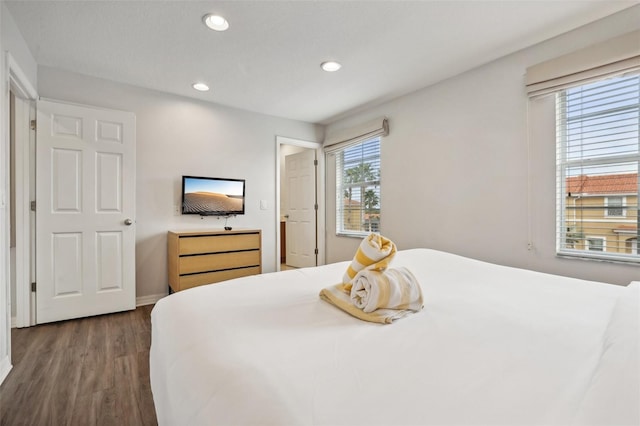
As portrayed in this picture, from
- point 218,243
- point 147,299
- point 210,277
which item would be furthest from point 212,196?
point 147,299

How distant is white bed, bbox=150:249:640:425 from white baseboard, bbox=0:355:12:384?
1336 mm

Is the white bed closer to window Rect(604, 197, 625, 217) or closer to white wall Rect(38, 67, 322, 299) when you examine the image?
window Rect(604, 197, 625, 217)

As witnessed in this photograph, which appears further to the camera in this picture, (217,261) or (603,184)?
(217,261)

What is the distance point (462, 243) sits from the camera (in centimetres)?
282

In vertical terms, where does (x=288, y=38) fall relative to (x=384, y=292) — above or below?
above

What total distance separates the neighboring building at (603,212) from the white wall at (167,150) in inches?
125

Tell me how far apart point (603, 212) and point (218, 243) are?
3.22 meters

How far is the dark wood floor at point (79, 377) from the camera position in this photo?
1460 millimetres

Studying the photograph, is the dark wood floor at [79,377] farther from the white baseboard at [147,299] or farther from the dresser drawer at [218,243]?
the dresser drawer at [218,243]

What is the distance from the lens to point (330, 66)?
272cm

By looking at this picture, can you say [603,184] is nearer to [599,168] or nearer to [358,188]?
[599,168]

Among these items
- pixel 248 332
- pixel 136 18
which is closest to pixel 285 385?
pixel 248 332

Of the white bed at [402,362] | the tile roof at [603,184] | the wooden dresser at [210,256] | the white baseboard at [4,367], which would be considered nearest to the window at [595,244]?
the tile roof at [603,184]

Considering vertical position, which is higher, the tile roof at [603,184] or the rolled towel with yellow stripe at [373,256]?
the tile roof at [603,184]
